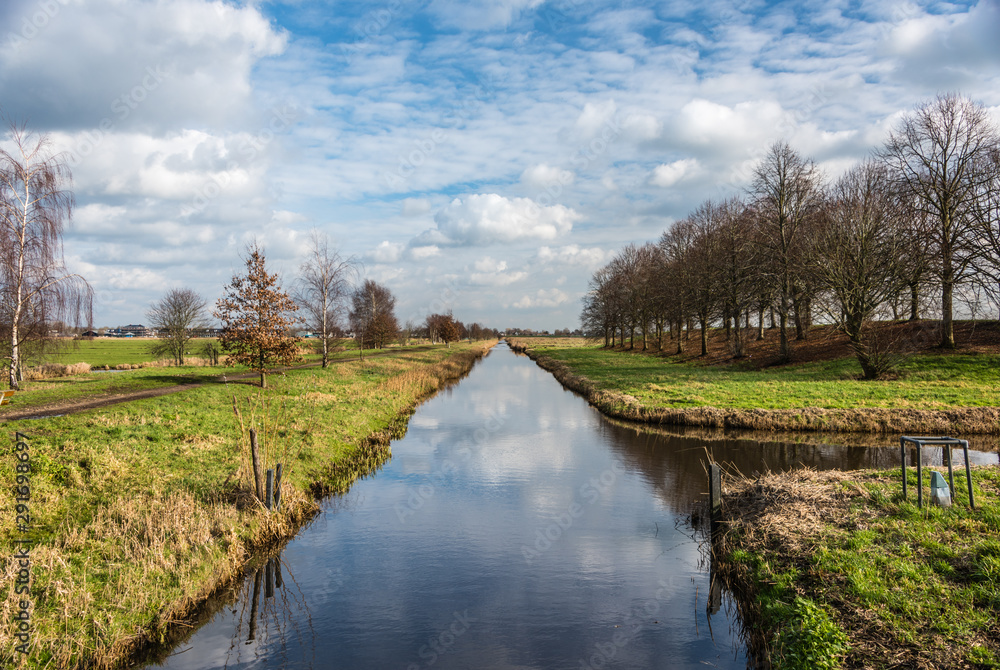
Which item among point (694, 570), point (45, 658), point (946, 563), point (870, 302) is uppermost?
point (870, 302)

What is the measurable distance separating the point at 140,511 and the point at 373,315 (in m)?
67.3

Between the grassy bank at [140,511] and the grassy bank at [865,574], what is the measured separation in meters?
8.46

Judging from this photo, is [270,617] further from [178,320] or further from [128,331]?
[128,331]

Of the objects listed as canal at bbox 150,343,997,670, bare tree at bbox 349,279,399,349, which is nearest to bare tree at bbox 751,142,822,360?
canal at bbox 150,343,997,670

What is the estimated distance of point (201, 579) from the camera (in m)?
8.70

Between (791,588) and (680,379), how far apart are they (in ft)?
82.0

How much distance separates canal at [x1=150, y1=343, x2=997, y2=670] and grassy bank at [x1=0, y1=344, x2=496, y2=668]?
66 cm

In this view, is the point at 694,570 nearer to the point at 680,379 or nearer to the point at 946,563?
the point at 946,563

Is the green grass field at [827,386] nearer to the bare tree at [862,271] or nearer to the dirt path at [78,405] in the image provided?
the bare tree at [862,271]

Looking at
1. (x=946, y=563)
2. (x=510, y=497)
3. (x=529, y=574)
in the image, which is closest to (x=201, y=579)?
(x=529, y=574)

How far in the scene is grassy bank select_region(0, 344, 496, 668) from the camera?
6.94 meters

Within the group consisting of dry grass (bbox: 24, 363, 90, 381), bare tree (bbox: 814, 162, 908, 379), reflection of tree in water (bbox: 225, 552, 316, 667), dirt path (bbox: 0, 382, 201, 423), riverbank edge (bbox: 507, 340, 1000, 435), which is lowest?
reflection of tree in water (bbox: 225, 552, 316, 667)

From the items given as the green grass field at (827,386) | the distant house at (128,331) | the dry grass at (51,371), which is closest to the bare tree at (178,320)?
the dry grass at (51,371)

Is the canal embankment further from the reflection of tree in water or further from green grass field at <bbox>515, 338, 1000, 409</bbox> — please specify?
green grass field at <bbox>515, 338, 1000, 409</bbox>
